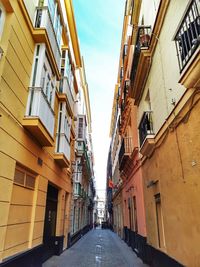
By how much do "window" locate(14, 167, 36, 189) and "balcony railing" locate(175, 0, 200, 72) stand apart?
4.55 m

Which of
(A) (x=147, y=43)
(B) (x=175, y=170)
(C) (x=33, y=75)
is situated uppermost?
(A) (x=147, y=43)

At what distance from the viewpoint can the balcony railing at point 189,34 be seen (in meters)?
3.67

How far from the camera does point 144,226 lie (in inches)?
347

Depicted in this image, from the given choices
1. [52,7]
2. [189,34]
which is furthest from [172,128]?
[52,7]

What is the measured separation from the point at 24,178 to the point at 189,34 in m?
5.26

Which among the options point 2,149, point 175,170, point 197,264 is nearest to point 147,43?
point 175,170

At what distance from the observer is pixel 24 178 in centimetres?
589

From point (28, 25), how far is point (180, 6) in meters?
4.10

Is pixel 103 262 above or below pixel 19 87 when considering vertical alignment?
below

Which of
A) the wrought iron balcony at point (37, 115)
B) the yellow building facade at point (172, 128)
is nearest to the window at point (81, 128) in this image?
the yellow building facade at point (172, 128)

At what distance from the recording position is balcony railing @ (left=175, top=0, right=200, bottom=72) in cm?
367

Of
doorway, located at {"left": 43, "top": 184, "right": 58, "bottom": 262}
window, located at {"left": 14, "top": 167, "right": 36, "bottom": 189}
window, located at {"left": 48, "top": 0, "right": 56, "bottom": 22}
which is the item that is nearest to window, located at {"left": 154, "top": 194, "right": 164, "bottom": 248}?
window, located at {"left": 14, "top": 167, "right": 36, "bottom": 189}

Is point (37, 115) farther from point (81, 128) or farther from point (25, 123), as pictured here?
point (81, 128)

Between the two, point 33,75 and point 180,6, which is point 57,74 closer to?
point 33,75
